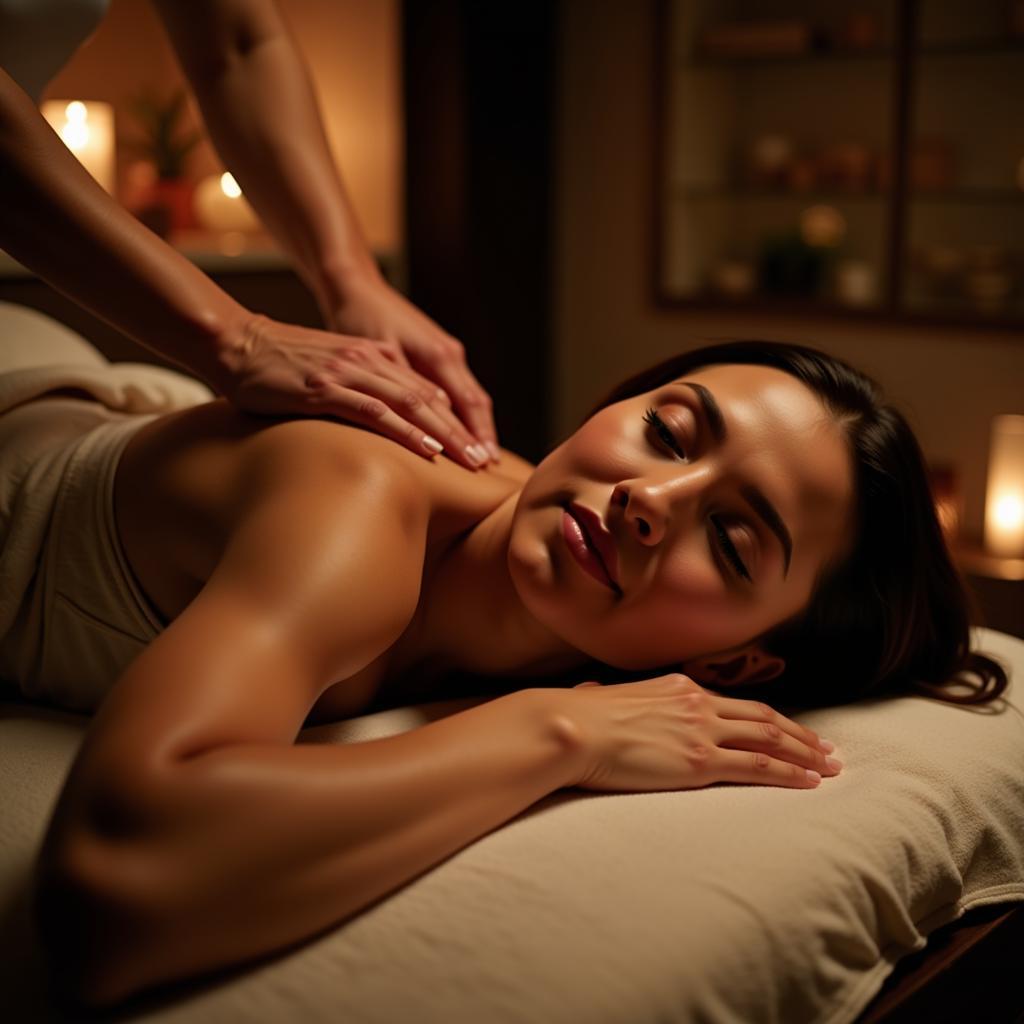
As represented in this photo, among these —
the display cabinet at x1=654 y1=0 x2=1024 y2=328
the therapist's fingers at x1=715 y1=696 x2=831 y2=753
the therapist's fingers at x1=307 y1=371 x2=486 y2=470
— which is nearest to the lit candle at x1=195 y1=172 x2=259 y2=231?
the display cabinet at x1=654 y1=0 x2=1024 y2=328

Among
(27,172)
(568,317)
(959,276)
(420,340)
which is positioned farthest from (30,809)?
(568,317)

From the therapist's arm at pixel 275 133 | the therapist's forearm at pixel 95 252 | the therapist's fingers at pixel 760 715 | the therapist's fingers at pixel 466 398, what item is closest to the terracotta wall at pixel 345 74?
the therapist's arm at pixel 275 133

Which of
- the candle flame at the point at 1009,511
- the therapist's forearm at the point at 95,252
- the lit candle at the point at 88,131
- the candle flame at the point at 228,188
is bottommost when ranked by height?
the candle flame at the point at 1009,511

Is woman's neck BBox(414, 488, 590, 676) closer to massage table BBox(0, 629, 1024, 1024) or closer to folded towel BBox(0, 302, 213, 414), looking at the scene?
massage table BBox(0, 629, 1024, 1024)

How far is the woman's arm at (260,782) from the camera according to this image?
968 millimetres

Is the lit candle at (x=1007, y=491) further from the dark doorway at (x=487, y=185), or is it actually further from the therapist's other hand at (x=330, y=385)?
the therapist's other hand at (x=330, y=385)

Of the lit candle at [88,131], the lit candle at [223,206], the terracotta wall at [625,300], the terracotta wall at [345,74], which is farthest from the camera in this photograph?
the terracotta wall at [345,74]

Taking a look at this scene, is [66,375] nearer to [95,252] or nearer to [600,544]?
[95,252]

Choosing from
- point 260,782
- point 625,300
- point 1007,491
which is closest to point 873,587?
point 260,782

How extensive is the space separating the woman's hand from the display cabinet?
3206 mm

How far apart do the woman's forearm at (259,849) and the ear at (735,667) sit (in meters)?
0.41

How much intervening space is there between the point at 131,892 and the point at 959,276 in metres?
4.05

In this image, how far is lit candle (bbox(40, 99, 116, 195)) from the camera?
3.52 metres

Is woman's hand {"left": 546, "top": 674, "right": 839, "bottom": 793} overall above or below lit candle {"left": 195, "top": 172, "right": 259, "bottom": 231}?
below
